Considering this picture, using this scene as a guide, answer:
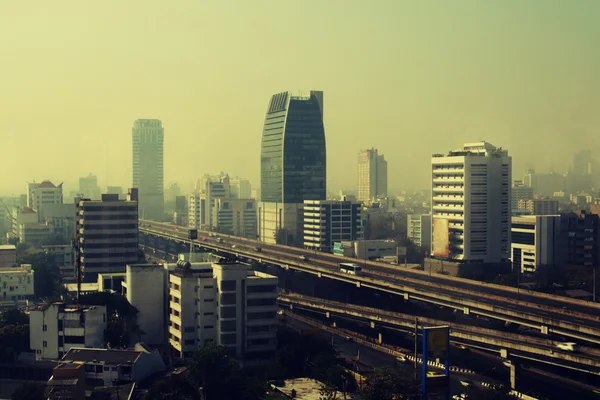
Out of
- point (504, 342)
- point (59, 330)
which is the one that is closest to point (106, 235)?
Answer: point (59, 330)

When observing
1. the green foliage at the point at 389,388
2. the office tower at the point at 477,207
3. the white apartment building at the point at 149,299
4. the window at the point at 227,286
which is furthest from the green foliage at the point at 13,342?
the office tower at the point at 477,207

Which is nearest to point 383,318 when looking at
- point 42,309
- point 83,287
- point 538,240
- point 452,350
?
point 452,350

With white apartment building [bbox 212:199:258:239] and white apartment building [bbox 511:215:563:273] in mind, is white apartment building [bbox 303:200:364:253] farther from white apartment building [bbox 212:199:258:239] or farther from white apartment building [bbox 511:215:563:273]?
white apartment building [bbox 212:199:258:239]

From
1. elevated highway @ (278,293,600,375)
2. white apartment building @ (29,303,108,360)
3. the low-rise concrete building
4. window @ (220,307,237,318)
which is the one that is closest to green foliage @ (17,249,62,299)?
white apartment building @ (29,303,108,360)

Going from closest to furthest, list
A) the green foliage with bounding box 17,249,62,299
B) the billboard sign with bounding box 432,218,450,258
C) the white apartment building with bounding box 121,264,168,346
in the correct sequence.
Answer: the white apartment building with bounding box 121,264,168,346
the green foliage with bounding box 17,249,62,299
the billboard sign with bounding box 432,218,450,258

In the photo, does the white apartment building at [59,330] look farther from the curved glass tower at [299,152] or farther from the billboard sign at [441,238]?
the curved glass tower at [299,152]
